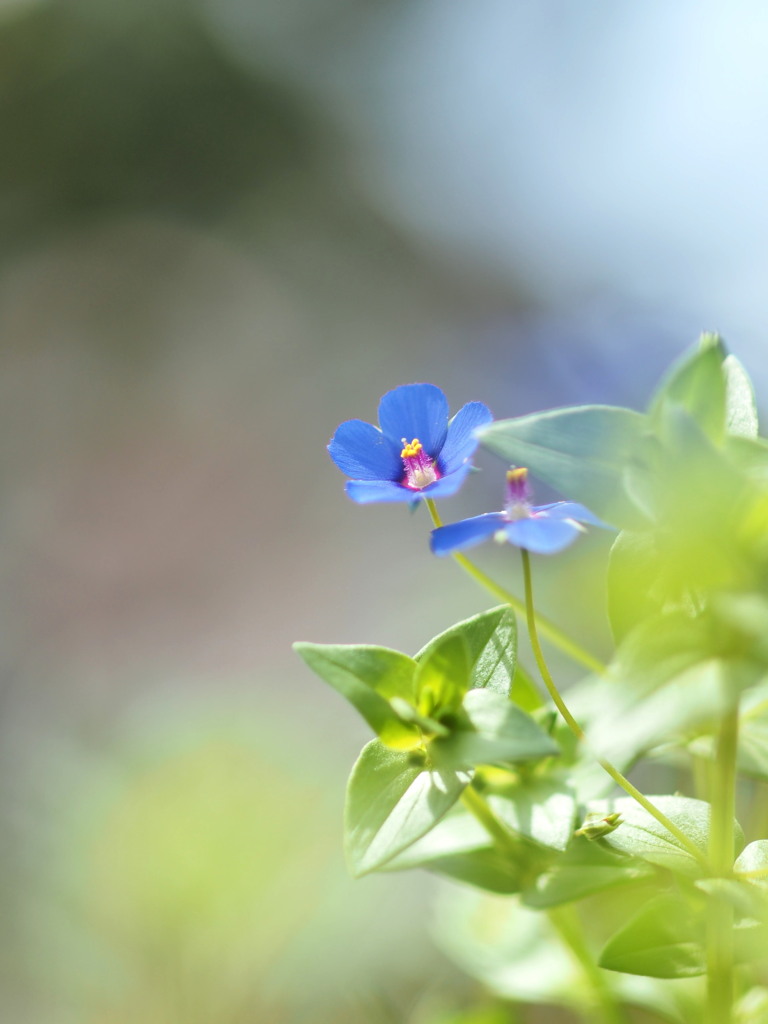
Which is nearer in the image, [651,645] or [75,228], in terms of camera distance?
[651,645]

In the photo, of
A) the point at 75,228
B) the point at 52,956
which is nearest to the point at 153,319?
the point at 75,228

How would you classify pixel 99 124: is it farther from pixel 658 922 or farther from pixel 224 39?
pixel 658 922

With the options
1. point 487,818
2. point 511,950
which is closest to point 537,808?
point 487,818

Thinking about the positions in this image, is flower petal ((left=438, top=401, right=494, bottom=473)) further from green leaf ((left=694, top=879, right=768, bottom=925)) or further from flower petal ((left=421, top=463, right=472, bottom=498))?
green leaf ((left=694, top=879, right=768, bottom=925))

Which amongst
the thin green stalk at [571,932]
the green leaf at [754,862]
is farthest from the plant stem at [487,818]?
the green leaf at [754,862]

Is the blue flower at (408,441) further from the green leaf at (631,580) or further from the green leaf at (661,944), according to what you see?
the green leaf at (661,944)

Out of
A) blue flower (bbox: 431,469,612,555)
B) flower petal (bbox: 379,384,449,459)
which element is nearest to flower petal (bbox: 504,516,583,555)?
blue flower (bbox: 431,469,612,555)
